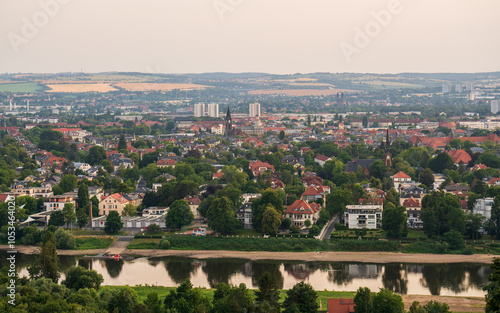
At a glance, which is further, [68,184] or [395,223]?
[68,184]

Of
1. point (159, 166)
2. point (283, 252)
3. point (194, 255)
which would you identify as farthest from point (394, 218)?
point (159, 166)

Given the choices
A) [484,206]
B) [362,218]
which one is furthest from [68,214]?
[484,206]

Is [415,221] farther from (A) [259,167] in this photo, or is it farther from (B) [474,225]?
(A) [259,167]

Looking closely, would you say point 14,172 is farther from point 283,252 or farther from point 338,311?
point 338,311

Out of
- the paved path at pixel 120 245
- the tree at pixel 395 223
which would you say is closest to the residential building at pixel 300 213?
the tree at pixel 395 223

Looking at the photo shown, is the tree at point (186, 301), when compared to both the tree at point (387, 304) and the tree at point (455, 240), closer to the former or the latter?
the tree at point (387, 304)
